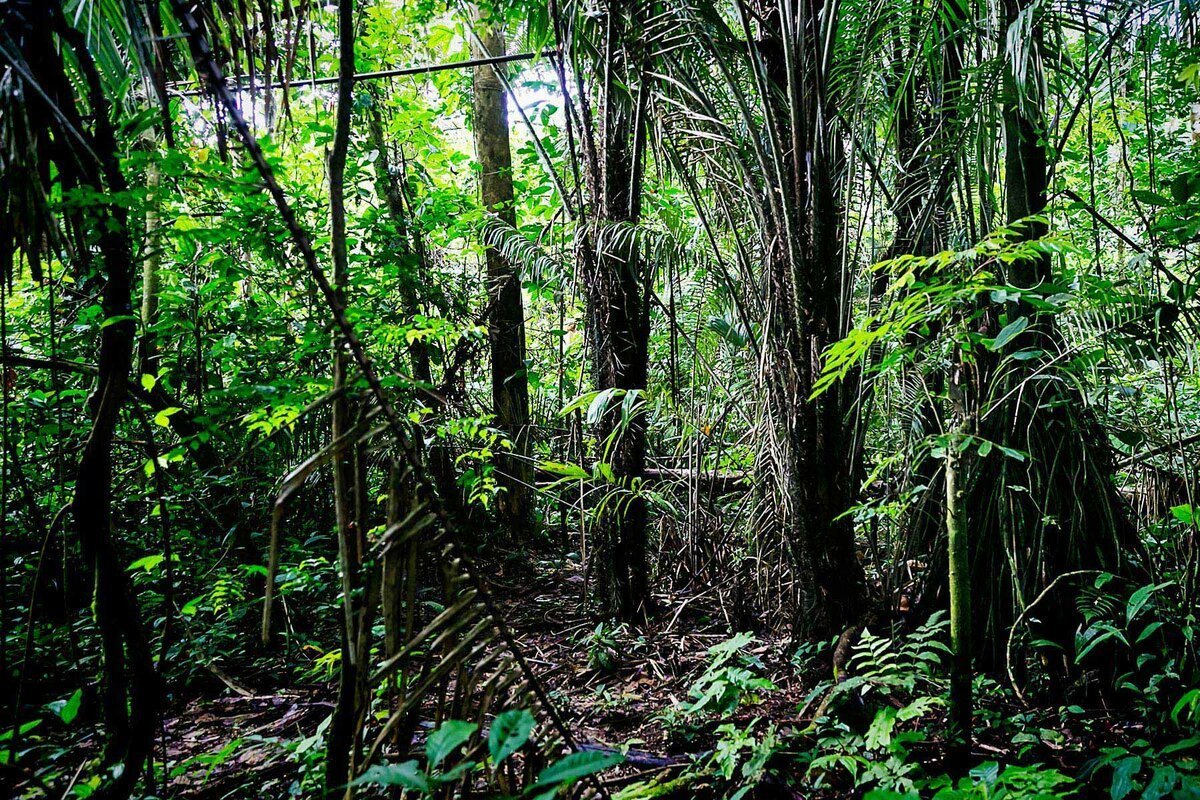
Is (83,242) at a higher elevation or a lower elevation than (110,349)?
higher

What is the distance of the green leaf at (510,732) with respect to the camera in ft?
3.02

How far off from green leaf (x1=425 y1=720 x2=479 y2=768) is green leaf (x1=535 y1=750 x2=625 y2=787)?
0.11 m

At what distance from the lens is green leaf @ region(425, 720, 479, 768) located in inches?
36.9

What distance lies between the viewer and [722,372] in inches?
155

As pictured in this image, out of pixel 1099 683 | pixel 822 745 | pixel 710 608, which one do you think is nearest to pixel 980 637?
pixel 1099 683

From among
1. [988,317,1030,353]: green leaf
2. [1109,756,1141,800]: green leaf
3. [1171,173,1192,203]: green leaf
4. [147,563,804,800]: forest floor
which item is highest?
[1171,173,1192,203]: green leaf

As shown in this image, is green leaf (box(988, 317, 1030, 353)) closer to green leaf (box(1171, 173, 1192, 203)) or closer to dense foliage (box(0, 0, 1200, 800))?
dense foliage (box(0, 0, 1200, 800))

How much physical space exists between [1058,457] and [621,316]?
1.80m

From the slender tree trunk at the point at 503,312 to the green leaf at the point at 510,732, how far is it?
12.7 ft

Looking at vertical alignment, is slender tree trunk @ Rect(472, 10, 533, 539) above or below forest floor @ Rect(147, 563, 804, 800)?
above

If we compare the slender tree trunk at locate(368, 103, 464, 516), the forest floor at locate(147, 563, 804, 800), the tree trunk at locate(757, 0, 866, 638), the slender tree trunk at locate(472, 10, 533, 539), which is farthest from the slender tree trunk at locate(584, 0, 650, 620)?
the slender tree trunk at locate(472, 10, 533, 539)

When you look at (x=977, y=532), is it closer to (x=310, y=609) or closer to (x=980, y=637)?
(x=980, y=637)

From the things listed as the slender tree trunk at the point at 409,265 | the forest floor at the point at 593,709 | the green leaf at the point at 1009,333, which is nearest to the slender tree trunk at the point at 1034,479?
the forest floor at the point at 593,709

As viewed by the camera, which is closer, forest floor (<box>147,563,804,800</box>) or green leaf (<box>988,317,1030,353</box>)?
green leaf (<box>988,317,1030,353</box>)
